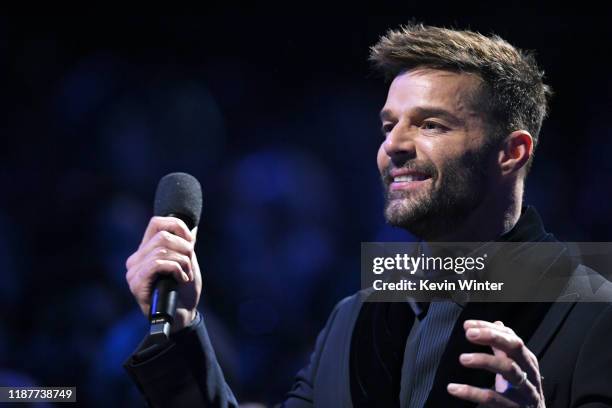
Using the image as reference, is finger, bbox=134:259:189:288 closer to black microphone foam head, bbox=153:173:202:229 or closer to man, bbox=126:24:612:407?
man, bbox=126:24:612:407

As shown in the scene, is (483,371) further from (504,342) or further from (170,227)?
(170,227)

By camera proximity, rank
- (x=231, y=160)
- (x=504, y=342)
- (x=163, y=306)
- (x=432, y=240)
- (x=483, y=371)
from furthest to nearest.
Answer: (x=231, y=160)
(x=432, y=240)
(x=483, y=371)
(x=163, y=306)
(x=504, y=342)

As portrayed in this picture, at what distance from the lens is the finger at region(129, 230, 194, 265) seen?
132 cm

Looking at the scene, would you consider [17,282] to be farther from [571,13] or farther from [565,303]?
[571,13]

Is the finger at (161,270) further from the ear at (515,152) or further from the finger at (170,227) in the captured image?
the ear at (515,152)

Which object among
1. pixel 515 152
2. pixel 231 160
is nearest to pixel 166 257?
pixel 515 152

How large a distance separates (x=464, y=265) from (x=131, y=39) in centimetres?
208

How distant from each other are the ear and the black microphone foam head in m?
0.71

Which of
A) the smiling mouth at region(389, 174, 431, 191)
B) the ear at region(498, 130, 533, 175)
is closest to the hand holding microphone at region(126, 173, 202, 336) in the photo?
the smiling mouth at region(389, 174, 431, 191)

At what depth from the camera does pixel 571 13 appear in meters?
2.80

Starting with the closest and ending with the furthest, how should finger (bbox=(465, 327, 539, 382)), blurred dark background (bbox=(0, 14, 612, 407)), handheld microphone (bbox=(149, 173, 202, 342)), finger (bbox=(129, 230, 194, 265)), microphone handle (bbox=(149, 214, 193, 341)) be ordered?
finger (bbox=(465, 327, 539, 382)) < microphone handle (bbox=(149, 214, 193, 341)) < finger (bbox=(129, 230, 194, 265)) < handheld microphone (bbox=(149, 173, 202, 342)) < blurred dark background (bbox=(0, 14, 612, 407))

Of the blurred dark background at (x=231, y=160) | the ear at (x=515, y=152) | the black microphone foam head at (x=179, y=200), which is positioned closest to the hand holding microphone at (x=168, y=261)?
the black microphone foam head at (x=179, y=200)

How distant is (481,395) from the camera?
1.00 meters

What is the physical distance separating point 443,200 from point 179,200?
0.57 meters
